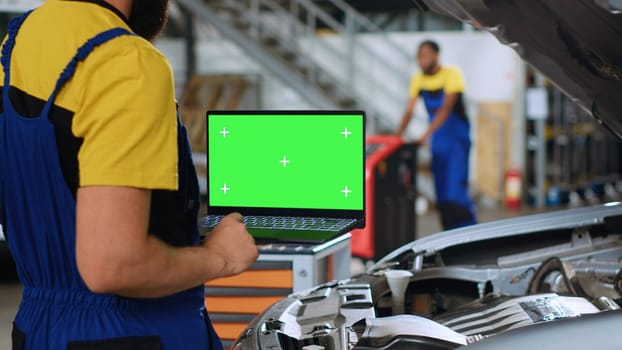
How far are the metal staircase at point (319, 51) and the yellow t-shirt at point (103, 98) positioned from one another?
8776 millimetres

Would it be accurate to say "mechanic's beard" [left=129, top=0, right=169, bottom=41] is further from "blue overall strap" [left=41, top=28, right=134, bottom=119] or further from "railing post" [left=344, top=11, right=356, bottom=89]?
"railing post" [left=344, top=11, right=356, bottom=89]

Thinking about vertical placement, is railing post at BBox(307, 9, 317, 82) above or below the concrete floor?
above

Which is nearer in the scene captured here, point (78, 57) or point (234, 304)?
point (78, 57)

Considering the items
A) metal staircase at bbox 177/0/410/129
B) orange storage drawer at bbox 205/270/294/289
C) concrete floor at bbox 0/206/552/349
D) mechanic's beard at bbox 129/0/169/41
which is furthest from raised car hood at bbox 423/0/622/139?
metal staircase at bbox 177/0/410/129

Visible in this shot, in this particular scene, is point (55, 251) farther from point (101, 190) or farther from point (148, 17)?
point (148, 17)

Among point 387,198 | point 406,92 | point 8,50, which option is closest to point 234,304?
point 8,50

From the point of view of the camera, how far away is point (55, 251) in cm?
141

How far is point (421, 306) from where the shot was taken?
107 inches

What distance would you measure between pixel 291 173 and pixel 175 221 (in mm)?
428

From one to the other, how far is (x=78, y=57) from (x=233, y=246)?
40 centimetres

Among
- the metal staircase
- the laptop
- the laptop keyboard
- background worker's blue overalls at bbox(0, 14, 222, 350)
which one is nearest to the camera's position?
background worker's blue overalls at bbox(0, 14, 222, 350)

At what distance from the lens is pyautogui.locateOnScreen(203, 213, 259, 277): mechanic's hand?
1445mm

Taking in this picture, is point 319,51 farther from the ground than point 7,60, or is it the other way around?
point 319,51

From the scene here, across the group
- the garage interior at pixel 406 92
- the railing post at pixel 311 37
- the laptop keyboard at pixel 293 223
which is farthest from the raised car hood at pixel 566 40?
the railing post at pixel 311 37
